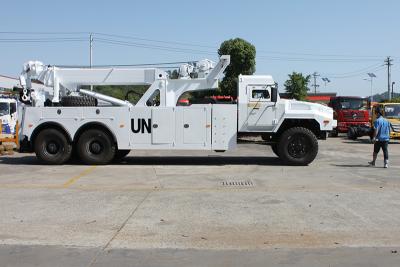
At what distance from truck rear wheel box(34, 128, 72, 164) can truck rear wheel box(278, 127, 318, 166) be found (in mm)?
6529

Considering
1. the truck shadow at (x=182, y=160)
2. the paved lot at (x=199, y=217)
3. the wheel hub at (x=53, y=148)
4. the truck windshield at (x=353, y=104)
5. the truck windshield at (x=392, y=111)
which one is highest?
the truck windshield at (x=353, y=104)

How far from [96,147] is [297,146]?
241 inches

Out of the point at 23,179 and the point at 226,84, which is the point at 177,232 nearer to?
the point at 23,179

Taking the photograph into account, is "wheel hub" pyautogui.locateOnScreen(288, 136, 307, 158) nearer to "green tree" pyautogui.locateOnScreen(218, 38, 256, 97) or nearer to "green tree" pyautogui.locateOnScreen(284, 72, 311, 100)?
"green tree" pyautogui.locateOnScreen(218, 38, 256, 97)

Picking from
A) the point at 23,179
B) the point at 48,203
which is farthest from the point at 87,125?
the point at 48,203

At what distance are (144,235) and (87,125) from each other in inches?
357

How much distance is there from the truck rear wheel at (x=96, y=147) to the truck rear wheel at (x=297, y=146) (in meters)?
5.19

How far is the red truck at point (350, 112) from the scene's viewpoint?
32562 mm

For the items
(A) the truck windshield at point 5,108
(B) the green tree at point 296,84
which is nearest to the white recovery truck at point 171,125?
(A) the truck windshield at point 5,108

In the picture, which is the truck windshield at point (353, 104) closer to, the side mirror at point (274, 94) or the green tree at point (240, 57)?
the green tree at point (240, 57)

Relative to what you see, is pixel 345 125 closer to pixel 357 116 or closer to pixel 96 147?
pixel 357 116

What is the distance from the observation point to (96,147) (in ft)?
51.6

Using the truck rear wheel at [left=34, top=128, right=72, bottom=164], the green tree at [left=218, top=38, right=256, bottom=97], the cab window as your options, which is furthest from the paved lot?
the green tree at [left=218, top=38, right=256, bottom=97]

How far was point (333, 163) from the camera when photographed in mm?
16547
